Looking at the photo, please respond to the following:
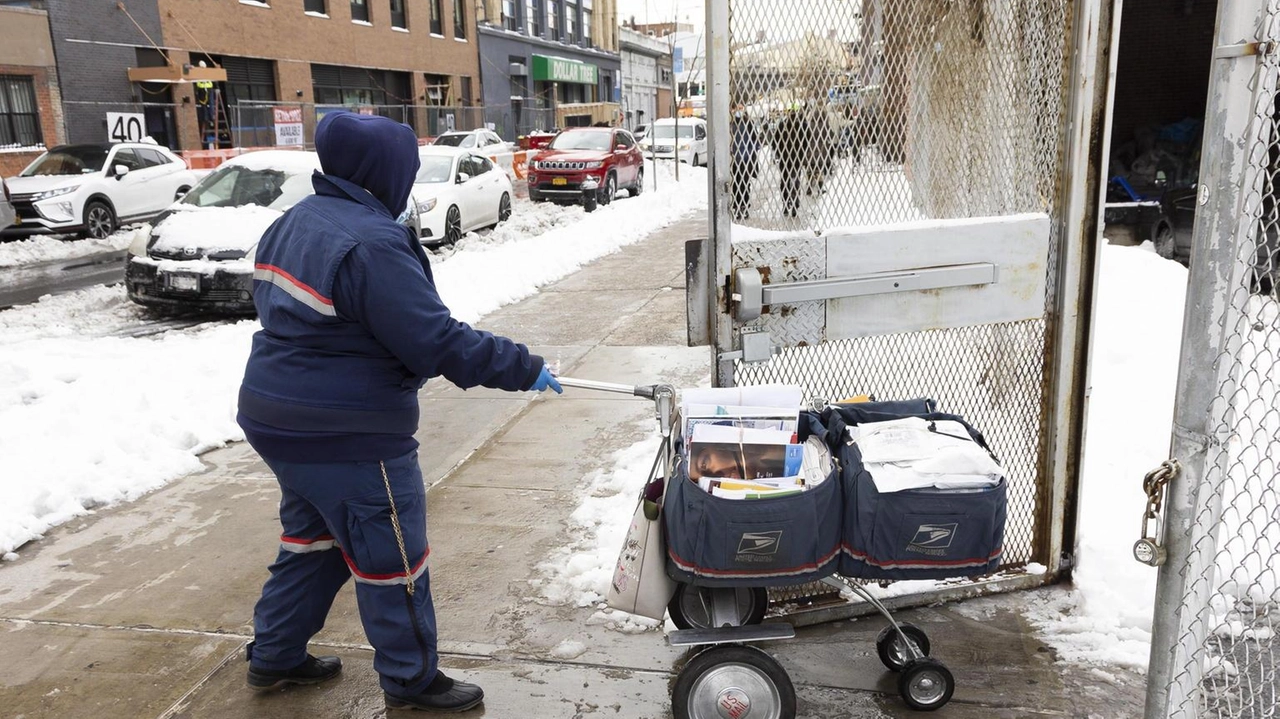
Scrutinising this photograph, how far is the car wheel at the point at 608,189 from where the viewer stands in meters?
20.5

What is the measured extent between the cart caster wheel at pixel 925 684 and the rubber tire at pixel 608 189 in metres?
17.8

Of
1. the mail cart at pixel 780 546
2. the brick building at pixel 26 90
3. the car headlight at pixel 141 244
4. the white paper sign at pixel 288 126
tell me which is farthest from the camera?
the white paper sign at pixel 288 126

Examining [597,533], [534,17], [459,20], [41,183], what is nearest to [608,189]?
[41,183]

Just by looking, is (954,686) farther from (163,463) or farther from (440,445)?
(163,463)

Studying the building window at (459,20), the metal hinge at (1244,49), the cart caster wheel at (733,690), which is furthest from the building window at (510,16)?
the metal hinge at (1244,49)

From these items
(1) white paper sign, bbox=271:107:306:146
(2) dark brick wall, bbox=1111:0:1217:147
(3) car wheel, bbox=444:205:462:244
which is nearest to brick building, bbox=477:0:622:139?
(1) white paper sign, bbox=271:107:306:146

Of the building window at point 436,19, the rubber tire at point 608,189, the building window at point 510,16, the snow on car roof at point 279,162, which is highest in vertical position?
the building window at point 510,16

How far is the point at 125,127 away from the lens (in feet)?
73.4

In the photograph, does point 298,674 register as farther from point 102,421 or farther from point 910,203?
point 102,421

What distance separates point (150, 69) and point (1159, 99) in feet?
73.4

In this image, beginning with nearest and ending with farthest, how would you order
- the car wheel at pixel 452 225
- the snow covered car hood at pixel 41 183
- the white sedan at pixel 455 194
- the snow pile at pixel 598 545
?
the snow pile at pixel 598 545, the white sedan at pixel 455 194, the car wheel at pixel 452 225, the snow covered car hood at pixel 41 183

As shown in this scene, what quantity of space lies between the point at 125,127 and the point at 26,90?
2.03 m

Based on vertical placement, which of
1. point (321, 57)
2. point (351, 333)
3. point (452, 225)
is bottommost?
point (452, 225)

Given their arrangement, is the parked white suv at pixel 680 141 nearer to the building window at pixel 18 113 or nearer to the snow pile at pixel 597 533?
the building window at pixel 18 113
